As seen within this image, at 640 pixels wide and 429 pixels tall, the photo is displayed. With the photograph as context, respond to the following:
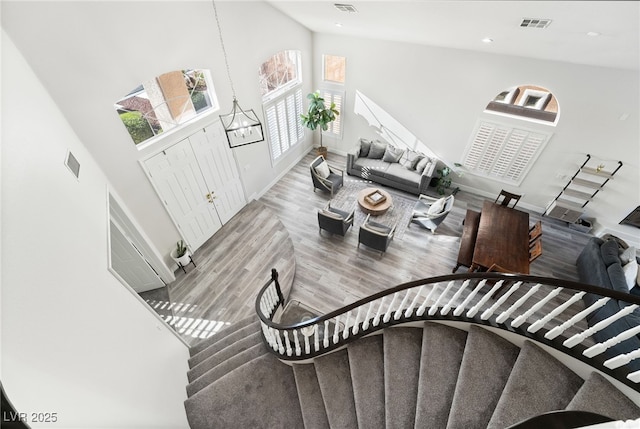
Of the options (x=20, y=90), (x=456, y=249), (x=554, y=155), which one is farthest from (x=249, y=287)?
(x=554, y=155)

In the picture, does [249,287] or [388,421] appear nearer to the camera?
[388,421]

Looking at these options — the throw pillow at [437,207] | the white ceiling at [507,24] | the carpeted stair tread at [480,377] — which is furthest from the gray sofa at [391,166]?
the carpeted stair tread at [480,377]

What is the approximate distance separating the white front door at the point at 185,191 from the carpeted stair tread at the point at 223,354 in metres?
2.37

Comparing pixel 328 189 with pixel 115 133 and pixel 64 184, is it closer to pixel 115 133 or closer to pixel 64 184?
pixel 115 133

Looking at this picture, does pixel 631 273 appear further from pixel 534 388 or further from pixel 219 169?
pixel 219 169

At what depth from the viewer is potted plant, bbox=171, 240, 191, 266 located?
4.95 metres

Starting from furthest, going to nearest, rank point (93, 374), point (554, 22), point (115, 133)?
point (115, 133), point (554, 22), point (93, 374)

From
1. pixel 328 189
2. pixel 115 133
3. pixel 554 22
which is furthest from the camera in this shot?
pixel 328 189

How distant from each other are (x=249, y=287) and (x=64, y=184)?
127 inches

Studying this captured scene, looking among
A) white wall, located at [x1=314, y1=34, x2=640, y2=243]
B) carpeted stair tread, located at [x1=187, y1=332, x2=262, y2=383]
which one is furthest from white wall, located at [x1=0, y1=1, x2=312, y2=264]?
white wall, located at [x1=314, y1=34, x2=640, y2=243]

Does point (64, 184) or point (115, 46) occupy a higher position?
point (115, 46)

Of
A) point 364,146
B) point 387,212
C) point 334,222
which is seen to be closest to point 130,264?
point 334,222

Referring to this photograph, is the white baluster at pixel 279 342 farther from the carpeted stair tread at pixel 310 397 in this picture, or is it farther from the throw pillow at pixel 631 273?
the throw pillow at pixel 631 273

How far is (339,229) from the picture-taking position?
5.68 metres
